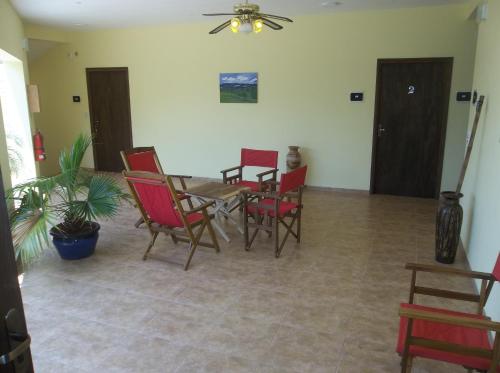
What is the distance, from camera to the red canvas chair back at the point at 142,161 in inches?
182

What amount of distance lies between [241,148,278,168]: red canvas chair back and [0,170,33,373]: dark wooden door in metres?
4.40

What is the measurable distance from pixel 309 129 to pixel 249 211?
108 inches

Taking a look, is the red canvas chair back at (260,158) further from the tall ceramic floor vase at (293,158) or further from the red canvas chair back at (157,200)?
the red canvas chair back at (157,200)

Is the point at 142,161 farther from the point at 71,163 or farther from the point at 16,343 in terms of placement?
the point at 16,343

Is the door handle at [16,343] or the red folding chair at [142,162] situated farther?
the red folding chair at [142,162]

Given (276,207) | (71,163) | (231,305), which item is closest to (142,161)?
(71,163)

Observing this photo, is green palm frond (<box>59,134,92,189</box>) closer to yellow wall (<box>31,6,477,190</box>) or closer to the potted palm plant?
the potted palm plant

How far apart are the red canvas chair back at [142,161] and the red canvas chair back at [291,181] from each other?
1.77m

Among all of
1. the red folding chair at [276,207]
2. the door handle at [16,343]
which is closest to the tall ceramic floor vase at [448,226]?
the red folding chair at [276,207]

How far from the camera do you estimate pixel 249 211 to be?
4.39 meters

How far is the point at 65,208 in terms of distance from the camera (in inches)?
150

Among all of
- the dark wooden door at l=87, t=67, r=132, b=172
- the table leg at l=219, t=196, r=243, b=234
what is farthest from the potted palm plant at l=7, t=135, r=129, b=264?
the dark wooden door at l=87, t=67, r=132, b=172

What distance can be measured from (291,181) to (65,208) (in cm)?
216

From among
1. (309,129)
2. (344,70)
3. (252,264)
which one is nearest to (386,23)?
(344,70)
